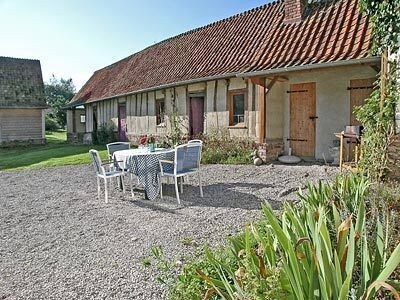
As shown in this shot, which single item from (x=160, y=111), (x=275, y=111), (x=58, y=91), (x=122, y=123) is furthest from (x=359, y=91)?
(x=58, y=91)

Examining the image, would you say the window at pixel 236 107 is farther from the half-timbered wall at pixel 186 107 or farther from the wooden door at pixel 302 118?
the wooden door at pixel 302 118

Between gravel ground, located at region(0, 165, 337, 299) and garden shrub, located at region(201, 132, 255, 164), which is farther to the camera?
garden shrub, located at region(201, 132, 255, 164)

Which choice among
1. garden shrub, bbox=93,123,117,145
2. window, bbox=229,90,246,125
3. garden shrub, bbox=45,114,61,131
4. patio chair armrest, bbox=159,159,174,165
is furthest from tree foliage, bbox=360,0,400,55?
garden shrub, bbox=45,114,61,131

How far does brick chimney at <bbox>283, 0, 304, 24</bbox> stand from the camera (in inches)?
370

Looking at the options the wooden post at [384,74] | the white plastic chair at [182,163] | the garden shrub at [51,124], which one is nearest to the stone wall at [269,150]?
the white plastic chair at [182,163]

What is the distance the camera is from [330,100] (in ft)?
28.5

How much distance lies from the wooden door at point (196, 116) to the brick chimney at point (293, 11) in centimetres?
410

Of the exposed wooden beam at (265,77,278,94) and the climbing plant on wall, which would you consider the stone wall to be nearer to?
the exposed wooden beam at (265,77,278,94)

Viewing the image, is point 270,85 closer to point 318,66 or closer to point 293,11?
point 318,66

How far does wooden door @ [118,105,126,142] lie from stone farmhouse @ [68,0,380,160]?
1.51 meters

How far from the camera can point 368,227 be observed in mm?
2586

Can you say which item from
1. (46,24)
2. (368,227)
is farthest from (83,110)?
(368,227)

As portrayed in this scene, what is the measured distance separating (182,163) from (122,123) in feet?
40.9

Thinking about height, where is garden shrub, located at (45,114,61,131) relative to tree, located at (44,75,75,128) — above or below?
below
